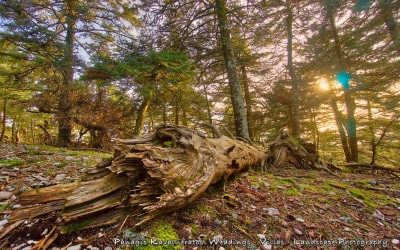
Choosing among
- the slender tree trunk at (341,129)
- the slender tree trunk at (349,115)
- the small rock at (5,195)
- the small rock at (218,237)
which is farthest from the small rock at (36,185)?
the slender tree trunk at (341,129)

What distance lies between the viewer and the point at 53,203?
179cm

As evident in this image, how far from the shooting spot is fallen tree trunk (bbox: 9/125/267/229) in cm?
164

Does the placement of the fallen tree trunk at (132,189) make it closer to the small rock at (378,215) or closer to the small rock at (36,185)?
the small rock at (36,185)

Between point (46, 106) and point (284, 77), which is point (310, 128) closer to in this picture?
point (284, 77)

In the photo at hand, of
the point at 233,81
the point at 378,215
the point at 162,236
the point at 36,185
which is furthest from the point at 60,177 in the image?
the point at 233,81

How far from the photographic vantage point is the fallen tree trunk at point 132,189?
5.37ft

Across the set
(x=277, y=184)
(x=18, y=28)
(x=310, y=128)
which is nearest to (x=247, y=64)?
(x=310, y=128)

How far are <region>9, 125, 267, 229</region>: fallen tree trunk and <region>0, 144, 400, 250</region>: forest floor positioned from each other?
135mm

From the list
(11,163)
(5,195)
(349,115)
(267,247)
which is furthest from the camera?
(349,115)

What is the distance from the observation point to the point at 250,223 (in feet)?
5.82

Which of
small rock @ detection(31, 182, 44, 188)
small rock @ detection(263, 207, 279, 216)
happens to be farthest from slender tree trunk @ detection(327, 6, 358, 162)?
small rock @ detection(31, 182, 44, 188)

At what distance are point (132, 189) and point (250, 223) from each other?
4.36 ft

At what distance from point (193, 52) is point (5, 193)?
6917 mm

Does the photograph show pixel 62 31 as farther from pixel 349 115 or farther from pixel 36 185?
pixel 349 115
